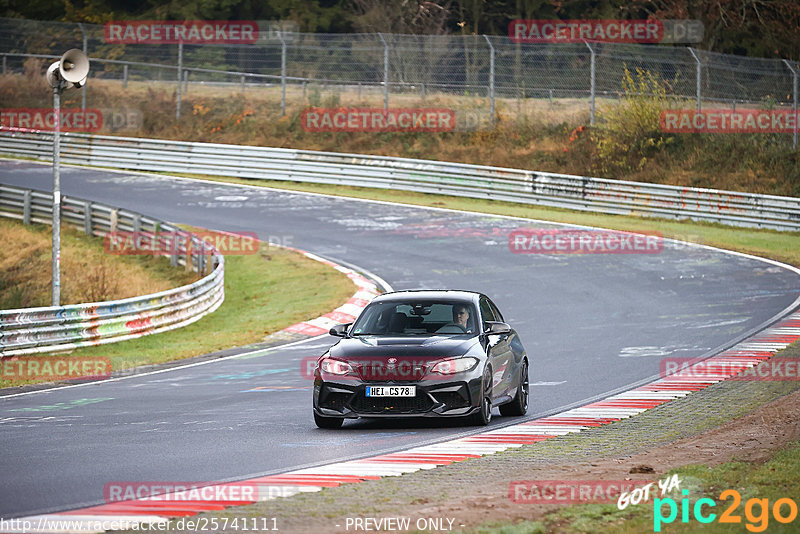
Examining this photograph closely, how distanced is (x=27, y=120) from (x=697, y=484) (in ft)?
150

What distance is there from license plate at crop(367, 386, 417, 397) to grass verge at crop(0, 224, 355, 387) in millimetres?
7226

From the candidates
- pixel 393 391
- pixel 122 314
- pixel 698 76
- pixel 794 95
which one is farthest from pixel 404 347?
pixel 794 95

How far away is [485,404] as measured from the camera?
39.3 feet

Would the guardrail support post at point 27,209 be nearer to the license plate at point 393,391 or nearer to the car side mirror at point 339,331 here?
the car side mirror at point 339,331

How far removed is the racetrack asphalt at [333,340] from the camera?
10.1m

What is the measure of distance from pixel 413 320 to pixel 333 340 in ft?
25.9

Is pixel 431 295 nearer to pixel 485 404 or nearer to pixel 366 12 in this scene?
pixel 485 404

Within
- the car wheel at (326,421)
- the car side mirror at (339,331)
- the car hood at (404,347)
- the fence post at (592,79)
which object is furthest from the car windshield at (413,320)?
the fence post at (592,79)

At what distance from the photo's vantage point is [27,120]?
1938 inches

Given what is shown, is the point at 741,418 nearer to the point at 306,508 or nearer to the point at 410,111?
the point at 306,508

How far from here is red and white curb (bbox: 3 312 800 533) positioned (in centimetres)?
748

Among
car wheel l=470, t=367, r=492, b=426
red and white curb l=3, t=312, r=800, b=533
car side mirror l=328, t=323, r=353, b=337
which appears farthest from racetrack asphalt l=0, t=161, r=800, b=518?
car side mirror l=328, t=323, r=353, b=337

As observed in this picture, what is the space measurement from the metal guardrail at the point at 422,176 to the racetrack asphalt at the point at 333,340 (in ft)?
7.57

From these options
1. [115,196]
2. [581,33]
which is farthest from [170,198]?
[581,33]
